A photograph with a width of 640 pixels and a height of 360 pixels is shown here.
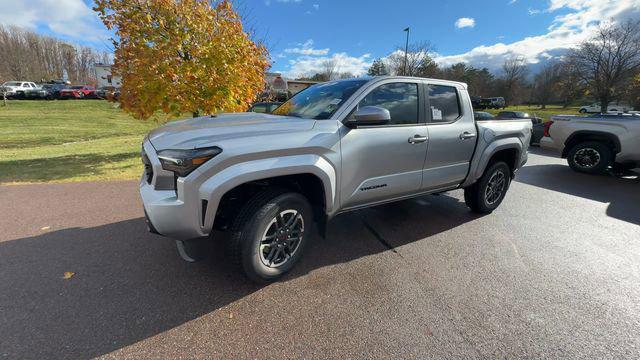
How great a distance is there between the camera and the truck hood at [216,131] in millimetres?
2314

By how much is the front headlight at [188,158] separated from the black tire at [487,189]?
3.79 m

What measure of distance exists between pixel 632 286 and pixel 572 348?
145 centimetres

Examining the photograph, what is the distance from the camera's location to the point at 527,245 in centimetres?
368

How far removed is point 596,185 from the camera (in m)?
6.70

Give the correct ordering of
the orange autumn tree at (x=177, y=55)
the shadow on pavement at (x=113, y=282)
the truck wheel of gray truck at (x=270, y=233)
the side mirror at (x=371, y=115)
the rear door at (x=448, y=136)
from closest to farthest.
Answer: the shadow on pavement at (x=113, y=282), the truck wheel of gray truck at (x=270, y=233), the side mirror at (x=371, y=115), the rear door at (x=448, y=136), the orange autumn tree at (x=177, y=55)

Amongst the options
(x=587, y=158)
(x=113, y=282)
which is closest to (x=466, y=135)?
(x=113, y=282)

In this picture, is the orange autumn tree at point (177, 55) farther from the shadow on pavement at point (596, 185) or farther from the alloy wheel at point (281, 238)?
the shadow on pavement at point (596, 185)

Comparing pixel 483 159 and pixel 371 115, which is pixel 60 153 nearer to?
pixel 371 115

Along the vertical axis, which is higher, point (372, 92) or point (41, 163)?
point (372, 92)

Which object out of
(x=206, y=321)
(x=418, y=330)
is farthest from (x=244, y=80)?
(x=418, y=330)

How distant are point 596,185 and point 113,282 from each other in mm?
8934

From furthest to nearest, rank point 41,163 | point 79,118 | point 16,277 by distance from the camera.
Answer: point 79,118 → point 41,163 → point 16,277

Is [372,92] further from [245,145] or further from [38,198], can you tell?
[38,198]

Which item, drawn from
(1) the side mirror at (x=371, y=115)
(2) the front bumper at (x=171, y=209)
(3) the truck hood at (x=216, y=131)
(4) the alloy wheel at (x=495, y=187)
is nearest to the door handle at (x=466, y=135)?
(4) the alloy wheel at (x=495, y=187)
